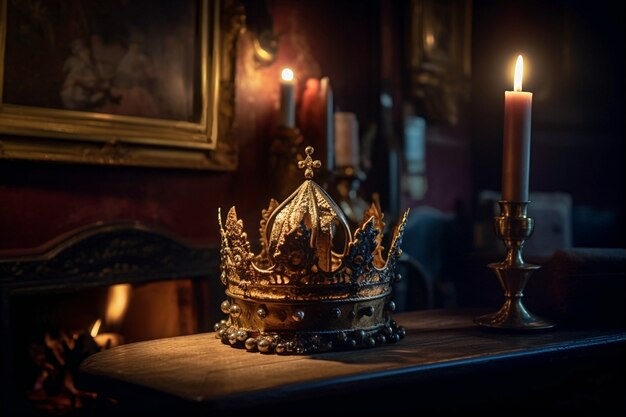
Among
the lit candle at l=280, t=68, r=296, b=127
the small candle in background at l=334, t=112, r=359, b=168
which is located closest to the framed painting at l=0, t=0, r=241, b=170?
the lit candle at l=280, t=68, r=296, b=127

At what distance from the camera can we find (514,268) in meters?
1.85

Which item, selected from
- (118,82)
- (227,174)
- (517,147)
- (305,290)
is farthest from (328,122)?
(305,290)

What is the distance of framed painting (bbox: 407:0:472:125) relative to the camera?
3.96m

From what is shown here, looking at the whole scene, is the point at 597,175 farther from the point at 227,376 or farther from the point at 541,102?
the point at 227,376

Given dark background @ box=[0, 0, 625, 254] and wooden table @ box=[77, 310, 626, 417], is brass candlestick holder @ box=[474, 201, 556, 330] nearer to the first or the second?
wooden table @ box=[77, 310, 626, 417]

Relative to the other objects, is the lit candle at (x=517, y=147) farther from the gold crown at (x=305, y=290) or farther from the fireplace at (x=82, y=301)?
the fireplace at (x=82, y=301)

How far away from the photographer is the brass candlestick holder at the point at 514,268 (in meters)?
1.83

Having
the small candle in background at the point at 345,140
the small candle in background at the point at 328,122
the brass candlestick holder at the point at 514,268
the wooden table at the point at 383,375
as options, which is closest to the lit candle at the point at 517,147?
the brass candlestick holder at the point at 514,268

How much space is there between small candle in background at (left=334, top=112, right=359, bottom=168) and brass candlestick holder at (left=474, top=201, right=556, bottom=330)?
141 cm

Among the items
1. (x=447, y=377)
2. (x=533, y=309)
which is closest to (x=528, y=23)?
(x=533, y=309)

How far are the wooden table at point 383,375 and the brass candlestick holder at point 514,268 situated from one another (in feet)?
0.18

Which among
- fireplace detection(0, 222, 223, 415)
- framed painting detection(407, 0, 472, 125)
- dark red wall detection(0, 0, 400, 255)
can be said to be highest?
framed painting detection(407, 0, 472, 125)

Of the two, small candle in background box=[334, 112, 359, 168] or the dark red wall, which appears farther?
small candle in background box=[334, 112, 359, 168]

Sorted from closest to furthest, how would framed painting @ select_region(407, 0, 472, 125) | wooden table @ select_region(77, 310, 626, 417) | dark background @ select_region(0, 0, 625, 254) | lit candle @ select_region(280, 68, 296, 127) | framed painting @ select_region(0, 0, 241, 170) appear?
wooden table @ select_region(77, 310, 626, 417), framed painting @ select_region(0, 0, 241, 170), dark background @ select_region(0, 0, 625, 254), lit candle @ select_region(280, 68, 296, 127), framed painting @ select_region(407, 0, 472, 125)
